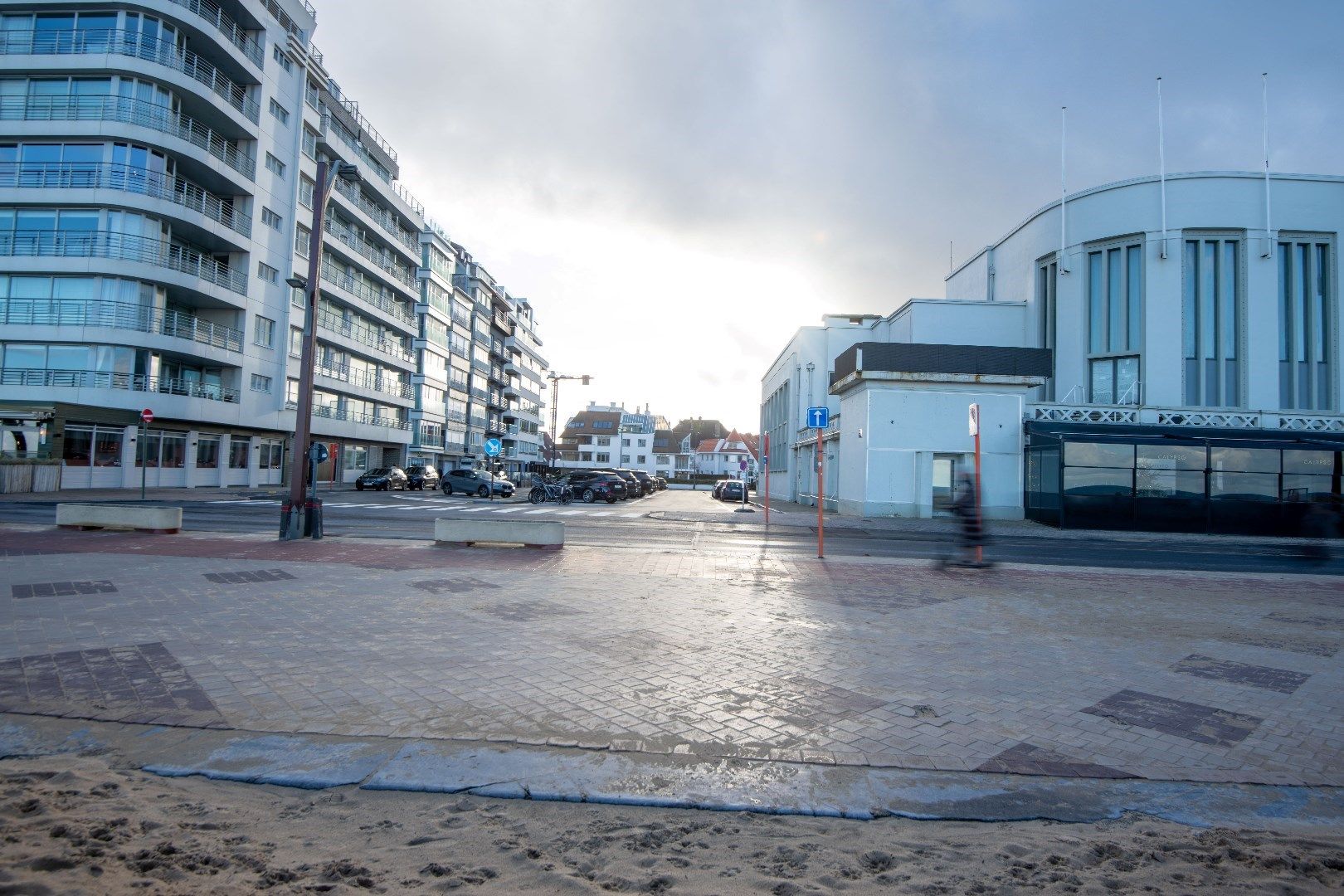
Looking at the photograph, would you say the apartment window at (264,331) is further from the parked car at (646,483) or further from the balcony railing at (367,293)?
the parked car at (646,483)

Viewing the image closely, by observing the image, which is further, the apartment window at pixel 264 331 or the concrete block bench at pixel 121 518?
the apartment window at pixel 264 331

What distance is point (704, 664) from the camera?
18.9 feet

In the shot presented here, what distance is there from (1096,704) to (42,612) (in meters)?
9.19

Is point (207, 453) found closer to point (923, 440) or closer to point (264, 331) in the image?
point (264, 331)

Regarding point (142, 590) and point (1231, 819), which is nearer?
point (1231, 819)

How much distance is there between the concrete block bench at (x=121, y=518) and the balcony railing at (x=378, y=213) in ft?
113

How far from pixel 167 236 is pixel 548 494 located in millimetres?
20426

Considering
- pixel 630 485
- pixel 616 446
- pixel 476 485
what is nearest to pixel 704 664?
pixel 476 485

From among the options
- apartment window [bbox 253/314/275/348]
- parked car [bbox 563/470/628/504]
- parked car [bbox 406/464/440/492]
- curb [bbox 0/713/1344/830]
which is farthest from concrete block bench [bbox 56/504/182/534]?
parked car [bbox 406/464/440/492]

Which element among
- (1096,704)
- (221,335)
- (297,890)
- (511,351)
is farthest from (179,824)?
(511,351)

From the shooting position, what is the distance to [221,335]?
35344mm

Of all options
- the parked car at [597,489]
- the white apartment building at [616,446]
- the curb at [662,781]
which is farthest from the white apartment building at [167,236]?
the white apartment building at [616,446]

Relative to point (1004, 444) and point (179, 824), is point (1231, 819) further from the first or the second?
point (1004, 444)

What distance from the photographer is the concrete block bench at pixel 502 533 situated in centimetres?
1338
